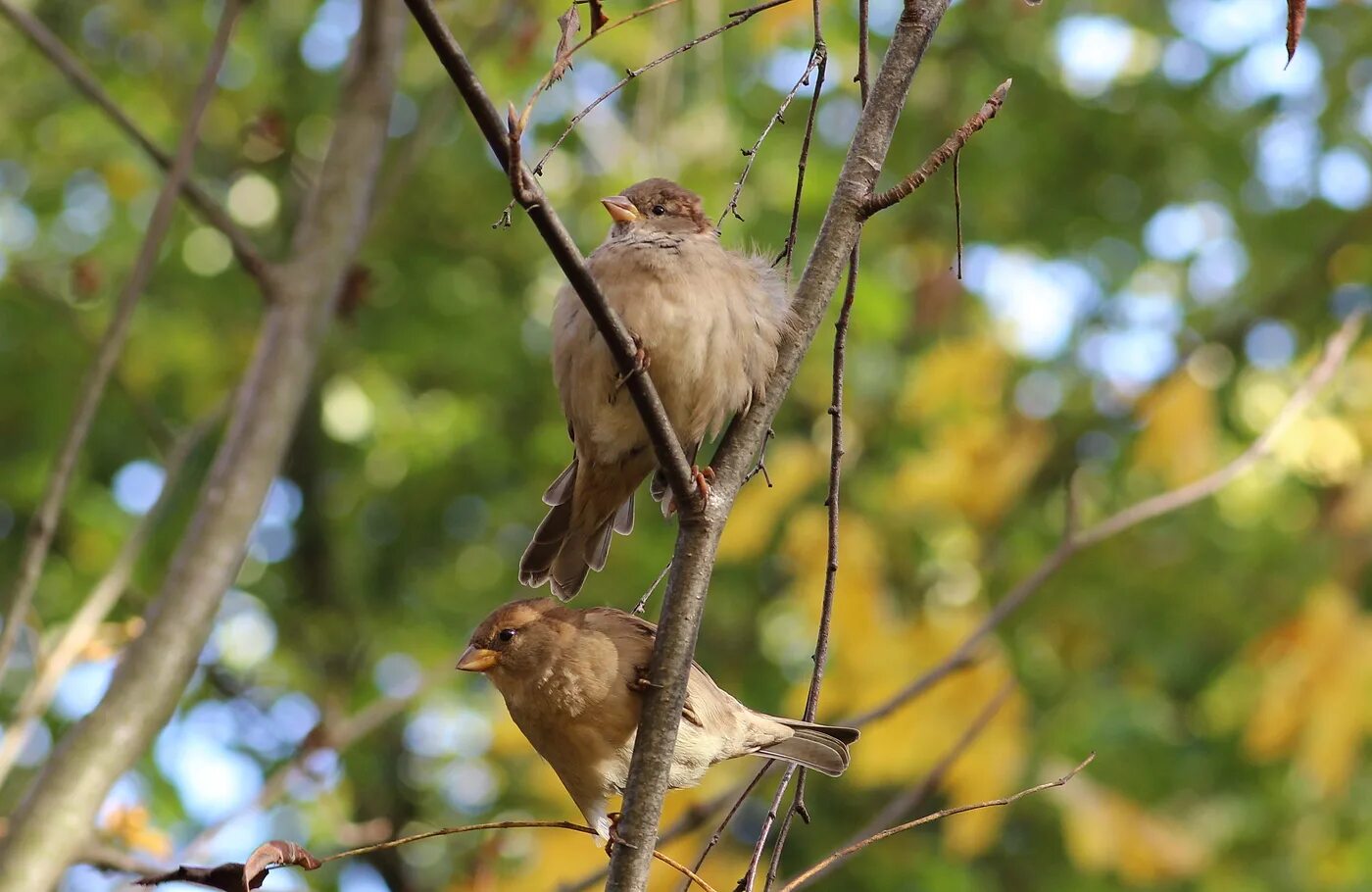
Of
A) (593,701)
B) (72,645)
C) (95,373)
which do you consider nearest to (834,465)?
(593,701)

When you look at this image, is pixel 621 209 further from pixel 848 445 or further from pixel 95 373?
pixel 848 445

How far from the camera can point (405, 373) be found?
22.5 feet

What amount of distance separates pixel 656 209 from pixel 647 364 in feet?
3.00

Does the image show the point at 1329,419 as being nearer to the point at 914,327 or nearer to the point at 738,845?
the point at 914,327

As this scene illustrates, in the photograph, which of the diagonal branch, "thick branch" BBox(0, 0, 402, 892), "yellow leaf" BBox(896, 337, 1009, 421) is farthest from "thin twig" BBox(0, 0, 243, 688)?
"yellow leaf" BBox(896, 337, 1009, 421)

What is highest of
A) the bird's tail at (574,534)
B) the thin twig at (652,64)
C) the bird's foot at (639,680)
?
the bird's tail at (574,534)

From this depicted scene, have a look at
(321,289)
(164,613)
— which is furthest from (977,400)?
(164,613)

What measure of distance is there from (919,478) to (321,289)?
9.45 feet

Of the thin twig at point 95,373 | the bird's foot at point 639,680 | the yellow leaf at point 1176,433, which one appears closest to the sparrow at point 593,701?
the bird's foot at point 639,680

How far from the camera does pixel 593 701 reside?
8.77 feet

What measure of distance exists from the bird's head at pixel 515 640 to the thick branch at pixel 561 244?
2.66 ft

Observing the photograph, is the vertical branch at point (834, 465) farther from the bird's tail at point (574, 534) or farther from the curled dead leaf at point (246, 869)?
the bird's tail at point (574, 534)

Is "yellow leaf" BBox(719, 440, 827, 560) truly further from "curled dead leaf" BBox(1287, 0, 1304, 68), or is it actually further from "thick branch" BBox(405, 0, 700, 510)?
"curled dead leaf" BBox(1287, 0, 1304, 68)

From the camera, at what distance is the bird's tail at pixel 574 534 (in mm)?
3416
